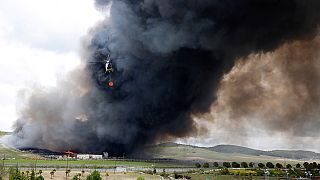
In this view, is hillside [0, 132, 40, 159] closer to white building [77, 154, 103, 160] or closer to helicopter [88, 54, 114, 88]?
white building [77, 154, 103, 160]

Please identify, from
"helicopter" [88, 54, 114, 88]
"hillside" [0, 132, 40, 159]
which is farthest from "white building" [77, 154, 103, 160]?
"helicopter" [88, 54, 114, 88]

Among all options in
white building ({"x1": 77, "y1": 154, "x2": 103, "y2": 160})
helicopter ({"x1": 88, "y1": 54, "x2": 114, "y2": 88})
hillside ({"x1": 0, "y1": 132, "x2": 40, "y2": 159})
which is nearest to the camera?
helicopter ({"x1": 88, "y1": 54, "x2": 114, "y2": 88})

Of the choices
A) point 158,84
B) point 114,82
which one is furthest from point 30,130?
point 158,84

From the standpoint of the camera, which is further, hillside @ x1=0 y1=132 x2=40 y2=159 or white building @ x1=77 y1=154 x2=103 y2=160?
hillside @ x1=0 y1=132 x2=40 y2=159

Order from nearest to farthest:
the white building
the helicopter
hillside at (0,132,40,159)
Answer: the helicopter < the white building < hillside at (0,132,40,159)

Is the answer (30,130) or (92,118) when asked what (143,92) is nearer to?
(92,118)

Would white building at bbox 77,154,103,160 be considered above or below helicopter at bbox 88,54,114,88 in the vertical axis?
below

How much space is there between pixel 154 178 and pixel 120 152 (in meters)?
59.2

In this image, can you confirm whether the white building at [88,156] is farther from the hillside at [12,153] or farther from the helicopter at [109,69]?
the helicopter at [109,69]

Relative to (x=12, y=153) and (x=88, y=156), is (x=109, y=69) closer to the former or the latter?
(x=88, y=156)

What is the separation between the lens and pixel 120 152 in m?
129

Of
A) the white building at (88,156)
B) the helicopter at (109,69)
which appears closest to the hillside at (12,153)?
the white building at (88,156)

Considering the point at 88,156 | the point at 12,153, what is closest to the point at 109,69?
the point at 88,156

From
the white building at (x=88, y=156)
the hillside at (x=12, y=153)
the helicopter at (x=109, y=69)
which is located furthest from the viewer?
the hillside at (x=12, y=153)
